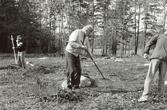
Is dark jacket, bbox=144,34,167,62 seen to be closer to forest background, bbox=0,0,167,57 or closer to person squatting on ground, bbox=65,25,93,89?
person squatting on ground, bbox=65,25,93,89

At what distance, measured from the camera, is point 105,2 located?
6456cm

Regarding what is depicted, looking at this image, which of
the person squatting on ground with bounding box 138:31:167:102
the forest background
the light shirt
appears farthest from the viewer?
the forest background

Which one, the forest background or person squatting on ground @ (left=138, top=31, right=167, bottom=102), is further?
the forest background

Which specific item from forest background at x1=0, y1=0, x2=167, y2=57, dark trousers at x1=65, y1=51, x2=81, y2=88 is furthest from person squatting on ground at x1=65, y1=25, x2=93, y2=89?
forest background at x1=0, y1=0, x2=167, y2=57

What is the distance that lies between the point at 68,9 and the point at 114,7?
10942mm

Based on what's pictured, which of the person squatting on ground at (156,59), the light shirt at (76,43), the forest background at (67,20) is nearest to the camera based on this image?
the person squatting on ground at (156,59)

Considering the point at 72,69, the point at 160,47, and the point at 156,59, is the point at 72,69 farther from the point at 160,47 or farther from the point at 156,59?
the point at 160,47

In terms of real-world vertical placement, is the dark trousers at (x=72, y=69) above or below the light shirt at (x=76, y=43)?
below

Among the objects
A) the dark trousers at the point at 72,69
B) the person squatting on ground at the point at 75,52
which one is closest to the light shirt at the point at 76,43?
the person squatting on ground at the point at 75,52

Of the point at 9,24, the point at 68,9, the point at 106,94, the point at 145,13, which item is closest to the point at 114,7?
the point at 145,13

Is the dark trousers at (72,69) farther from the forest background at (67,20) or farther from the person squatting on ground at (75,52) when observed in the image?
the forest background at (67,20)

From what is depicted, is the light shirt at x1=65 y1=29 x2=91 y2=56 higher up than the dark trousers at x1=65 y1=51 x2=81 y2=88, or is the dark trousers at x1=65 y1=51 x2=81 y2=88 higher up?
the light shirt at x1=65 y1=29 x2=91 y2=56

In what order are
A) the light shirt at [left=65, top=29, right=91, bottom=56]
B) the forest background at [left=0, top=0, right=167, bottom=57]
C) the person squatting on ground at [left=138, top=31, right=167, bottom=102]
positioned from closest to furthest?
the person squatting on ground at [left=138, top=31, right=167, bottom=102] → the light shirt at [left=65, top=29, right=91, bottom=56] → the forest background at [left=0, top=0, right=167, bottom=57]

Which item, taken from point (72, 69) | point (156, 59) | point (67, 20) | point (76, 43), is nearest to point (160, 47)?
point (156, 59)
